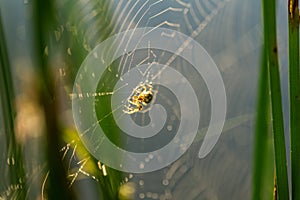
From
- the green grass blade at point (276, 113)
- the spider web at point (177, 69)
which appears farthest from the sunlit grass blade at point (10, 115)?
the green grass blade at point (276, 113)

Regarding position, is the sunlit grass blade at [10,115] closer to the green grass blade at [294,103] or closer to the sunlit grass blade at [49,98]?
the sunlit grass blade at [49,98]

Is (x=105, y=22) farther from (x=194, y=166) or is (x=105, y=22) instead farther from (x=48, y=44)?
(x=194, y=166)

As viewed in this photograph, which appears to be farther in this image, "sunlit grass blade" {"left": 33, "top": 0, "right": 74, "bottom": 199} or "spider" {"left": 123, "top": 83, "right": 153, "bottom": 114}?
"spider" {"left": 123, "top": 83, "right": 153, "bottom": 114}

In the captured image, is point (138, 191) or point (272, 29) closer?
point (272, 29)

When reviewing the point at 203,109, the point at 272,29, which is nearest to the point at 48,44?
the point at 272,29

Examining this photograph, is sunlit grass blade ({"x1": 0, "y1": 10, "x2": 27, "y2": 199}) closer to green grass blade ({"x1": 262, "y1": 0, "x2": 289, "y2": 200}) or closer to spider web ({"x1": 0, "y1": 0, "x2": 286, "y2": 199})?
spider web ({"x1": 0, "y1": 0, "x2": 286, "y2": 199})

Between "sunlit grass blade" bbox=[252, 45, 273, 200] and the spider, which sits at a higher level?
the spider

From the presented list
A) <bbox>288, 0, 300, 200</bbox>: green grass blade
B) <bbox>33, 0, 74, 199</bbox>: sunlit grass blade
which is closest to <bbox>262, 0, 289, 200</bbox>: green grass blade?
<bbox>288, 0, 300, 200</bbox>: green grass blade
